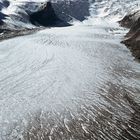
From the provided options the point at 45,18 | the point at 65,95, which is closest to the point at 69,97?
the point at 65,95

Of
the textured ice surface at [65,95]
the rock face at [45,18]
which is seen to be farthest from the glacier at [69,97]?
the rock face at [45,18]

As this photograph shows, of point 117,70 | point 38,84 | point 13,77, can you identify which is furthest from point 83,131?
point 117,70

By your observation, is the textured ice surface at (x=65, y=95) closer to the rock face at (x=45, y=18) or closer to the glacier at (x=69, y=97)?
the glacier at (x=69, y=97)

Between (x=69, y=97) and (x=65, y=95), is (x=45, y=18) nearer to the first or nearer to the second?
(x=65, y=95)

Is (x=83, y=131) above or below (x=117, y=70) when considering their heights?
above

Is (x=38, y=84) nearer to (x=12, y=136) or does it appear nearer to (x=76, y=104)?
(x=76, y=104)

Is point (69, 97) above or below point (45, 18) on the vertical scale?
above

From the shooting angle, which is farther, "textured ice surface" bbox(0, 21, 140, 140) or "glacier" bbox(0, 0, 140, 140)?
"textured ice surface" bbox(0, 21, 140, 140)

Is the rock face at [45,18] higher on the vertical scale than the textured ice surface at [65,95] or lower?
lower

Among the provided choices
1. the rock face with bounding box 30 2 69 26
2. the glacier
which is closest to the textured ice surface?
the glacier

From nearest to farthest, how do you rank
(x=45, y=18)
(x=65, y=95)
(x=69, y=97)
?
1. (x=69, y=97)
2. (x=65, y=95)
3. (x=45, y=18)

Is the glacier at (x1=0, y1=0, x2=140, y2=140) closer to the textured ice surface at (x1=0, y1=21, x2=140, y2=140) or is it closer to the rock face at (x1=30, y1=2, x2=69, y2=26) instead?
the textured ice surface at (x1=0, y1=21, x2=140, y2=140)
